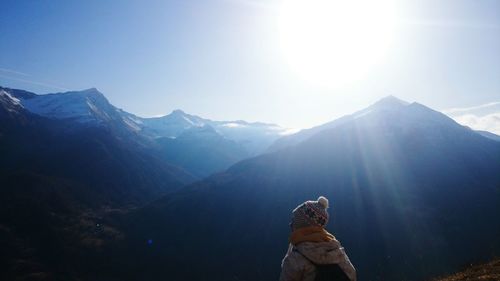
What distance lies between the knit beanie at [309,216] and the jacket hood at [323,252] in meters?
0.46

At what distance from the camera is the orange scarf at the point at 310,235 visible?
589 cm

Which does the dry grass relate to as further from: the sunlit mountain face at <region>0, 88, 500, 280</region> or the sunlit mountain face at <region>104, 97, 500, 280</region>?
the sunlit mountain face at <region>104, 97, 500, 280</region>

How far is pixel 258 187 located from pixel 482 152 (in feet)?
301

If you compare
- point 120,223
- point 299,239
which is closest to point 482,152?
point 120,223

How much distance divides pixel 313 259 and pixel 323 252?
20cm

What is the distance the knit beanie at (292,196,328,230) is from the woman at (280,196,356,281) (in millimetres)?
19

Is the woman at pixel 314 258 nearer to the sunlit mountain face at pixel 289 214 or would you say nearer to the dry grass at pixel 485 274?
the dry grass at pixel 485 274

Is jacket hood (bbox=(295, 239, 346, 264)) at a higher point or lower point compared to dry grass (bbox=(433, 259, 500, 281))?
higher

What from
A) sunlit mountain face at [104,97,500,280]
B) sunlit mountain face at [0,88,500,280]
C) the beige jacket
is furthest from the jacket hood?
sunlit mountain face at [104,97,500,280]

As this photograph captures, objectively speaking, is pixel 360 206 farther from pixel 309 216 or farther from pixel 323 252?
pixel 323 252

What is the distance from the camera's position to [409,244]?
93.7 metres

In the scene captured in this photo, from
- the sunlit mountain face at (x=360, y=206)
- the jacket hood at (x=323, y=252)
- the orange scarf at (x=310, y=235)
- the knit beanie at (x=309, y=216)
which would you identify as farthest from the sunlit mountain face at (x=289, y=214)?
the jacket hood at (x=323, y=252)

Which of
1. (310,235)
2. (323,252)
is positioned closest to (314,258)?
(323,252)

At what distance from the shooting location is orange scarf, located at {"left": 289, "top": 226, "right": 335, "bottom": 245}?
5.89 meters
